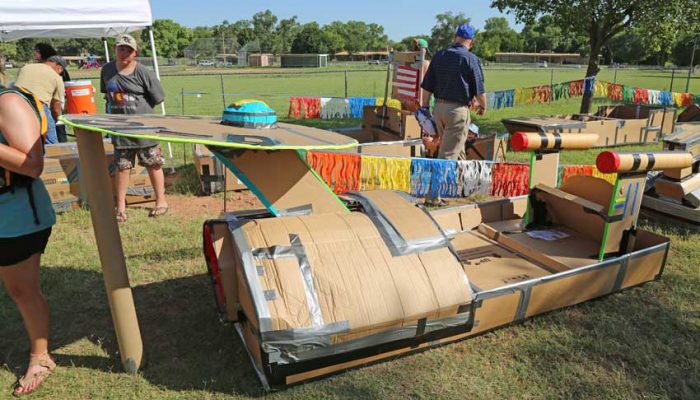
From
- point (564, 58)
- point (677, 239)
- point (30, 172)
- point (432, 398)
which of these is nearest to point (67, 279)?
point (30, 172)

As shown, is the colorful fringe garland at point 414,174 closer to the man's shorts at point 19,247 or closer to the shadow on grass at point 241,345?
the shadow on grass at point 241,345

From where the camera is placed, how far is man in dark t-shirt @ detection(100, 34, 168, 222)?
5.02 m

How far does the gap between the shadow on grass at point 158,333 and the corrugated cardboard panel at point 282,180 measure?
3.14ft

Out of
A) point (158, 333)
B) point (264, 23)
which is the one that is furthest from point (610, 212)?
point (264, 23)

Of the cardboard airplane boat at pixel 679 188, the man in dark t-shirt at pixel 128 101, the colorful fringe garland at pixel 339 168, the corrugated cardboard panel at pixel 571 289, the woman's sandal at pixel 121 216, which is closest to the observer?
the corrugated cardboard panel at pixel 571 289

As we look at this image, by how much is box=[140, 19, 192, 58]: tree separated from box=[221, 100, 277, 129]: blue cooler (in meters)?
106

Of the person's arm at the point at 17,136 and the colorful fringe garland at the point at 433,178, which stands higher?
the person's arm at the point at 17,136

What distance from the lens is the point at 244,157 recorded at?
2539 millimetres

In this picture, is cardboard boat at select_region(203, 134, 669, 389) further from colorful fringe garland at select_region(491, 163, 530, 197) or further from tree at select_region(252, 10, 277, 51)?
tree at select_region(252, 10, 277, 51)

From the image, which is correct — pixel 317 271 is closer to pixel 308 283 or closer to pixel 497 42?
pixel 308 283

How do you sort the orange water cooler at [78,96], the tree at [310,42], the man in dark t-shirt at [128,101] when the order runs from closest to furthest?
the man in dark t-shirt at [128,101], the orange water cooler at [78,96], the tree at [310,42]

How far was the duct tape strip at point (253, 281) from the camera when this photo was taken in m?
2.26

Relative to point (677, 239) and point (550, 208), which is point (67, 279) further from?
point (677, 239)

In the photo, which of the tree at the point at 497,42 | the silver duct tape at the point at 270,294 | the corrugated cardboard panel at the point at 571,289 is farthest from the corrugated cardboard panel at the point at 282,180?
the tree at the point at 497,42
